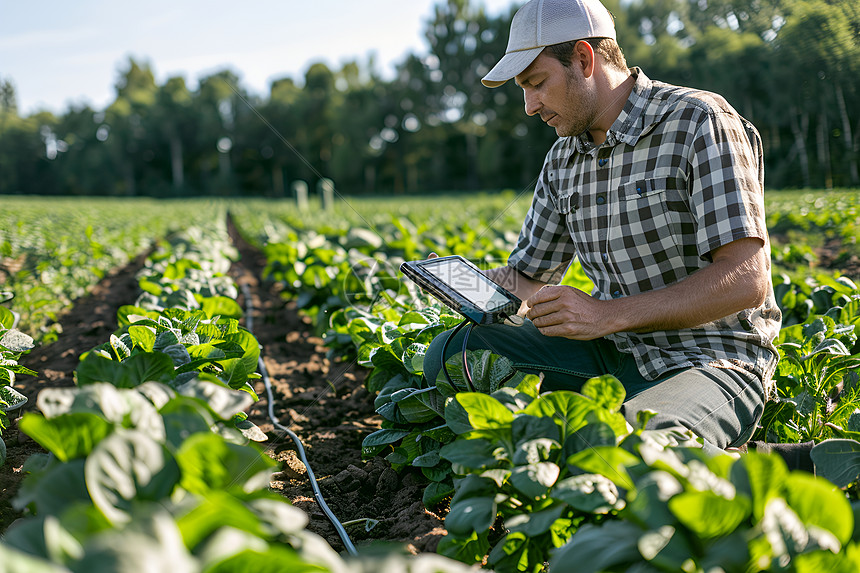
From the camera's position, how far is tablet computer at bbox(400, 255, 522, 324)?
1933mm

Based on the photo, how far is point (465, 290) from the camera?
79.7 inches

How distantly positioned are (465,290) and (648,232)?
65 centimetres

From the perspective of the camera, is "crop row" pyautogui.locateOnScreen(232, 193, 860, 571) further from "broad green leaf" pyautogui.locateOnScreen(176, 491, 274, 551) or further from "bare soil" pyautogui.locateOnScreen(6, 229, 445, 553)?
"broad green leaf" pyautogui.locateOnScreen(176, 491, 274, 551)

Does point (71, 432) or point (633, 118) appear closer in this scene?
point (71, 432)

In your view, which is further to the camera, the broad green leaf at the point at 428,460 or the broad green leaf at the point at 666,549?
the broad green leaf at the point at 428,460

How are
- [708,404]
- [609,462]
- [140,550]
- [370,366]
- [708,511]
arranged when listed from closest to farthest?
1. [140,550]
2. [708,511]
3. [609,462]
4. [708,404]
5. [370,366]

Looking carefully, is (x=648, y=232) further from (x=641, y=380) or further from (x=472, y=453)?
(x=472, y=453)

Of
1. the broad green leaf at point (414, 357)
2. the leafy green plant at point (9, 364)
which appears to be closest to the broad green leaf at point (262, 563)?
the broad green leaf at point (414, 357)

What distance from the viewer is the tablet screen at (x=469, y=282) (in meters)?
1.98

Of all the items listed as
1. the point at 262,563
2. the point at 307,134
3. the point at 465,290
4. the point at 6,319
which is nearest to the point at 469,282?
the point at 465,290

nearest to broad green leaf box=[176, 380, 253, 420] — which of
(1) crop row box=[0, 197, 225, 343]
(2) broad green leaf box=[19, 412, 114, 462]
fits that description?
(2) broad green leaf box=[19, 412, 114, 462]

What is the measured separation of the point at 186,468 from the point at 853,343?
2.42m

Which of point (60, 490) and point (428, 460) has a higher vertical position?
point (60, 490)

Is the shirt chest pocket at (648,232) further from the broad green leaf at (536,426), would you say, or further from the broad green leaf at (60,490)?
the broad green leaf at (60,490)
